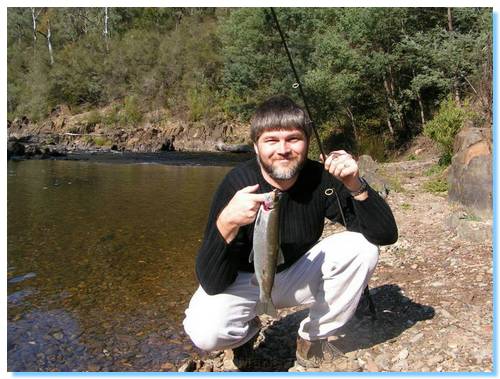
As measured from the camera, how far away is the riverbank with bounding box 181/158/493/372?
139 inches

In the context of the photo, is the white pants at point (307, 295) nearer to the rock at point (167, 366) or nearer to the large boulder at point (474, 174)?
the rock at point (167, 366)

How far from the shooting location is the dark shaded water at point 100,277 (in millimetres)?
4238

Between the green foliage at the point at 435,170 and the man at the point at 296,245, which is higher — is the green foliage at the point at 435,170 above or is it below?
above

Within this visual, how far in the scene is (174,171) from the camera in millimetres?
19594

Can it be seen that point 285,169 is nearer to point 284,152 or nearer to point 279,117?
point 284,152

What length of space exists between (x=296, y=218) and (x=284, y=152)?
51 cm

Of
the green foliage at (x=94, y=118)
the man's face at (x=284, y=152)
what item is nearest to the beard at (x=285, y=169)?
the man's face at (x=284, y=152)

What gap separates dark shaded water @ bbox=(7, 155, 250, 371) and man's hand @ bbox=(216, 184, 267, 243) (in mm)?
1699

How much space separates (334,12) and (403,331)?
24462mm

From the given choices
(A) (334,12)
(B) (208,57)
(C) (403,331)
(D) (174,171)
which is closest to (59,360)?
(C) (403,331)

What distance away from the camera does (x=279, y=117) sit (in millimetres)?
3240

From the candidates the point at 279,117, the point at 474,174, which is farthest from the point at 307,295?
the point at 474,174

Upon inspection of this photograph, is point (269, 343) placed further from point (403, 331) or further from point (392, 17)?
point (392, 17)

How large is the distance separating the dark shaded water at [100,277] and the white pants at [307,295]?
0.92 metres
